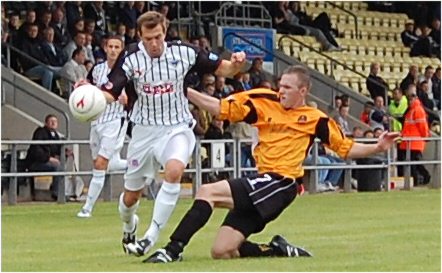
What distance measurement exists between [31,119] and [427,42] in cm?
1445

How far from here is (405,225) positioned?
51.5 feet

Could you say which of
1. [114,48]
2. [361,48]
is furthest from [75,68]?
[361,48]

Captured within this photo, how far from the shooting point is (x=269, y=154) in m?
11.6

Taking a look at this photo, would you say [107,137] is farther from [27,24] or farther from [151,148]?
[27,24]

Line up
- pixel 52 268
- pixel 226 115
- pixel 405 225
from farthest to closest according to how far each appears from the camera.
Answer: pixel 405 225
pixel 226 115
pixel 52 268

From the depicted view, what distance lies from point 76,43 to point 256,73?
171 inches

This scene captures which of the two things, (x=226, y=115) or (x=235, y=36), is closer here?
(x=226, y=115)

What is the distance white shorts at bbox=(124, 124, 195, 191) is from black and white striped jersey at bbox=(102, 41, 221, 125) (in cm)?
8

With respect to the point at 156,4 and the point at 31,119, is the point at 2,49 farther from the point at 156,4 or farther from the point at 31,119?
the point at 156,4

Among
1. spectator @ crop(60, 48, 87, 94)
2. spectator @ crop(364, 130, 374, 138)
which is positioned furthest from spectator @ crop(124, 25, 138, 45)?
spectator @ crop(364, 130, 374, 138)

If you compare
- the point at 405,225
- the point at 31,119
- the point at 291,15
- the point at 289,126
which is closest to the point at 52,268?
the point at 289,126

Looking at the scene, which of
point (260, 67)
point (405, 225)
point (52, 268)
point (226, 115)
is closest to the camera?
point (52, 268)

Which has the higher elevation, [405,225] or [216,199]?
[216,199]

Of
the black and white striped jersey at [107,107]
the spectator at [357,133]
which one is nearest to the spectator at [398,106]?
the spectator at [357,133]
